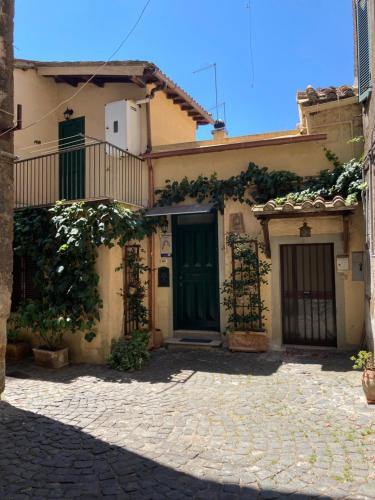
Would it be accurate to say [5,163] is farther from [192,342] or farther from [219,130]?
[219,130]

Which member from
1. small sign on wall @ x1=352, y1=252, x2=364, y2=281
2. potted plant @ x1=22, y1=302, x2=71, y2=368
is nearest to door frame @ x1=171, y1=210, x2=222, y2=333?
potted plant @ x1=22, y1=302, x2=71, y2=368

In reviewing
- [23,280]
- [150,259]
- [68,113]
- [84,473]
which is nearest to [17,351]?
[23,280]

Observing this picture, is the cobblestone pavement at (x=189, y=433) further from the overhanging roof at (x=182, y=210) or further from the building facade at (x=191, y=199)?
the overhanging roof at (x=182, y=210)

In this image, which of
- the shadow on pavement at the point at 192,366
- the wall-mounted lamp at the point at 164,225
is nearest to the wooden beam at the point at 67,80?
the wall-mounted lamp at the point at 164,225

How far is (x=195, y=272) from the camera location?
28.3 feet

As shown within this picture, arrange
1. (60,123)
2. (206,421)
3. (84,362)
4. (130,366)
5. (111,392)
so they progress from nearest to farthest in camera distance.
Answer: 1. (206,421)
2. (111,392)
3. (130,366)
4. (84,362)
5. (60,123)

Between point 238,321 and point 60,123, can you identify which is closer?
point 238,321

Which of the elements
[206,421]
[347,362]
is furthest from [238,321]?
[206,421]

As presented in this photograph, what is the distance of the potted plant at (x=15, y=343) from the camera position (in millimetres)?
7368

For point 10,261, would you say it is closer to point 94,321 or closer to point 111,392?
point 111,392

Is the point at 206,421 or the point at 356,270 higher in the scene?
the point at 356,270

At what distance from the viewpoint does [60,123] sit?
34.8ft

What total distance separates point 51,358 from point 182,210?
370 centimetres

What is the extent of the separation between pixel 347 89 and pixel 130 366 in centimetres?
650
